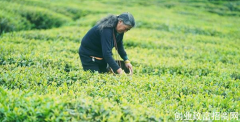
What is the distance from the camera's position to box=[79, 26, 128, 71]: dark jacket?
13.7 ft

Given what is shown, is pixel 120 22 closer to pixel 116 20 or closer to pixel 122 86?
pixel 116 20

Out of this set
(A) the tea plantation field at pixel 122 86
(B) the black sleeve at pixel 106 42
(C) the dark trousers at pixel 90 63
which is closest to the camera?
(A) the tea plantation field at pixel 122 86

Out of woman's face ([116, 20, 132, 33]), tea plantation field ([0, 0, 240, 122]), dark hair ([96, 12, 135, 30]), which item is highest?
dark hair ([96, 12, 135, 30])

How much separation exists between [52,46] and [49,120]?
553cm

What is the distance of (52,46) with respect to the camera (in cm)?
801

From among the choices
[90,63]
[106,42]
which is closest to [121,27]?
[106,42]

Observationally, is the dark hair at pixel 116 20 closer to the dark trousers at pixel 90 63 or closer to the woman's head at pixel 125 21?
the woman's head at pixel 125 21

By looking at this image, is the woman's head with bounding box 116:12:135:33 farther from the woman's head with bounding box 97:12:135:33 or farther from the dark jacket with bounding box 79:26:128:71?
the dark jacket with bounding box 79:26:128:71

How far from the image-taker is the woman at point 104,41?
420cm

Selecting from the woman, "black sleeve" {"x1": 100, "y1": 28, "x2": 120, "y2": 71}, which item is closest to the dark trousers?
the woman

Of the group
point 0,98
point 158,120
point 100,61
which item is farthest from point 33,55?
point 158,120

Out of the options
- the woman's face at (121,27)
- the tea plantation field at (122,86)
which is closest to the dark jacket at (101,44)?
the woman's face at (121,27)

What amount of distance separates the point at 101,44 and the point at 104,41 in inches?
9.3

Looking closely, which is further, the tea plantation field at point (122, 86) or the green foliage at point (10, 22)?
the green foliage at point (10, 22)
